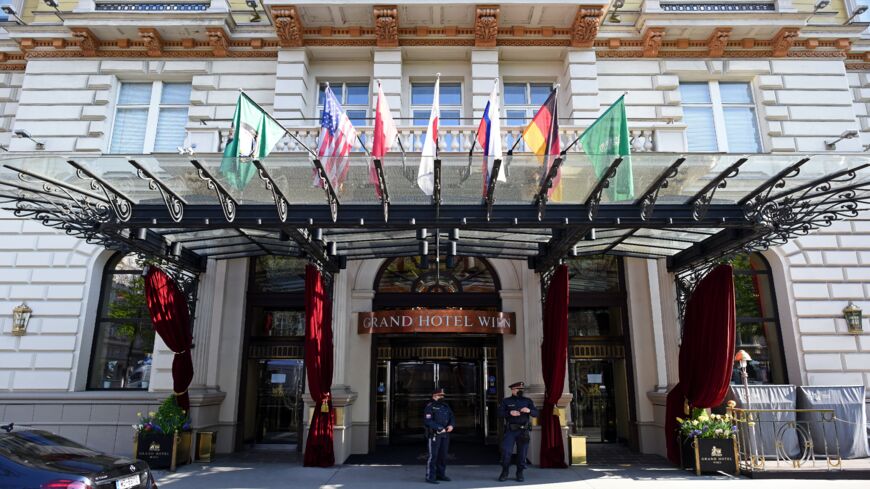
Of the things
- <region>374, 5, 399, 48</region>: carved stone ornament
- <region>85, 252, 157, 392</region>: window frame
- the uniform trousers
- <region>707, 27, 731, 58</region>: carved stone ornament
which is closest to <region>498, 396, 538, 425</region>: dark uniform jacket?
the uniform trousers

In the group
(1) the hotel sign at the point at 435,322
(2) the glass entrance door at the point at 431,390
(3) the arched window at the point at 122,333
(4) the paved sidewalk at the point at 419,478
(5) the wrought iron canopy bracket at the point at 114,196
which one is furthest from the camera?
(2) the glass entrance door at the point at 431,390

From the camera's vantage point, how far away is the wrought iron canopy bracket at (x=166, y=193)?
7.93 metres

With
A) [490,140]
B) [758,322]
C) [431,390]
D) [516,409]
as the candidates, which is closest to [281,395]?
[431,390]

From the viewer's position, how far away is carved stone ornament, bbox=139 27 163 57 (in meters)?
14.5

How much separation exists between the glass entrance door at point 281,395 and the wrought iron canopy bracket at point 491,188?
755 cm

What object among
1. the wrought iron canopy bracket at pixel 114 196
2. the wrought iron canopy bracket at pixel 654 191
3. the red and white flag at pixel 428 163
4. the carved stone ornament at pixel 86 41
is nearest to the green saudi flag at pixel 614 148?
the wrought iron canopy bracket at pixel 654 191

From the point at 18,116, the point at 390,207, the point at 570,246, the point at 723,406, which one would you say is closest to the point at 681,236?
the point at 570,246

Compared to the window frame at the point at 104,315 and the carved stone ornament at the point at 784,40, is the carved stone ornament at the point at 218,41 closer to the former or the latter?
the window frame at the point at 104,315

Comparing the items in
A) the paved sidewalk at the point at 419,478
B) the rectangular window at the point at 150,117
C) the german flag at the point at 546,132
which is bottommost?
the paved sidewalk at the point at 419,478

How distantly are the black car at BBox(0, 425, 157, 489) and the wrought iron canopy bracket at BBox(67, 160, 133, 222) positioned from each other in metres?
3.38

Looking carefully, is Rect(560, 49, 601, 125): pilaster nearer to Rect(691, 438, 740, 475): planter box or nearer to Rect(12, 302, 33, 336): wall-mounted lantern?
Rect(691, 438, 740, 475): planter box

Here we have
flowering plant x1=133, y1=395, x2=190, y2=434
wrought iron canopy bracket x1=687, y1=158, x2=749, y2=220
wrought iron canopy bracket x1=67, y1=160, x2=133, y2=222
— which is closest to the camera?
wrought iron canopy bracket x1=687, y1=158, x2=749, y2=220

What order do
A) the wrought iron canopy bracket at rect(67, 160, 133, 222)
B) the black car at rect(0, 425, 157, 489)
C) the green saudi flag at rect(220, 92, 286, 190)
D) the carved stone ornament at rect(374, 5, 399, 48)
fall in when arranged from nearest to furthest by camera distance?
the black car at rect(0, 425, 157, 489) < the green saudi flag at rect(220, 92, 286, 190) < the wrought iron canopy bracket at rect(67, 160, 133, 222) < the carved stone ornament at rect(374, 5, 399, 48)

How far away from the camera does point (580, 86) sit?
1399cm
